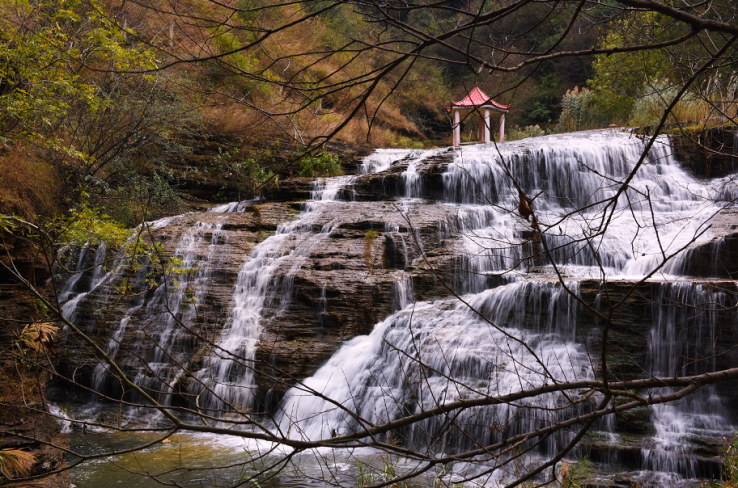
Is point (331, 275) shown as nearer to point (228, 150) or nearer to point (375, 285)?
point (375, 285)

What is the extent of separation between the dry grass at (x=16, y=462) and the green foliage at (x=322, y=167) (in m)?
10.6

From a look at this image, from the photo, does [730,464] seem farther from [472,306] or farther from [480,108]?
[480,108]

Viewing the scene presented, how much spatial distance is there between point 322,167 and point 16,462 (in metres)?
11.2

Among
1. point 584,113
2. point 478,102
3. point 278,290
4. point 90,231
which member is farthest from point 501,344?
point 584,113

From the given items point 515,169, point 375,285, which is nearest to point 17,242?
point 375,285

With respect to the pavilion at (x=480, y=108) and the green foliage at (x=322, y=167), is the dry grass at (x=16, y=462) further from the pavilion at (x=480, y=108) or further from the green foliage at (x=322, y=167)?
the green foliage at (x=322, y=167)

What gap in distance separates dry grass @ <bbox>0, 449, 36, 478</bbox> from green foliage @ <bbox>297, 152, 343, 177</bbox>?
1060 centimetres

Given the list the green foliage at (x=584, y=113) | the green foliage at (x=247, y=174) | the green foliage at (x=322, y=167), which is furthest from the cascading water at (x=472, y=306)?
the green foliage at (x=584, y=113)

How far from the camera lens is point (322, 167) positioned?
14.5 metres

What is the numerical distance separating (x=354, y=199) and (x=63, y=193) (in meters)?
6.28

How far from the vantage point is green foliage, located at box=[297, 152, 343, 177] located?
1427 centimetres

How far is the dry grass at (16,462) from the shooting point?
4266mm

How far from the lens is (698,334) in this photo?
5746mm

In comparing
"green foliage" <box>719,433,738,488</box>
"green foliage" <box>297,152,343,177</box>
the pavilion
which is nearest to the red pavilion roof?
the pavilion
